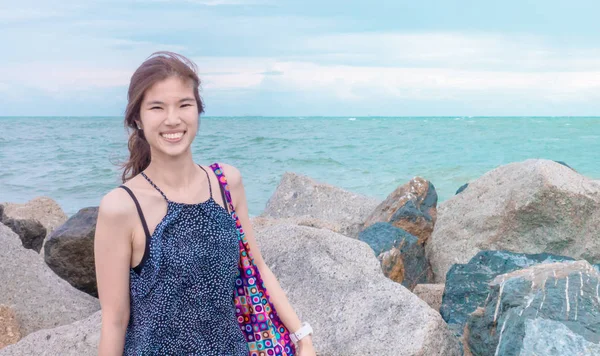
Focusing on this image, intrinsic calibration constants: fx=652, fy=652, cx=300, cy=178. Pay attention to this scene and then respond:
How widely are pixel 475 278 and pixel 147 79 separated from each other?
293 cm

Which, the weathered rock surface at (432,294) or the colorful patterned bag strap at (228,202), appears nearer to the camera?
the colorful patterned bag strap at (228,202)

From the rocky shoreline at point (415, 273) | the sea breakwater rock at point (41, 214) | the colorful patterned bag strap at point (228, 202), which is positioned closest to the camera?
the colorful patterned bag strap at point (228, 202)

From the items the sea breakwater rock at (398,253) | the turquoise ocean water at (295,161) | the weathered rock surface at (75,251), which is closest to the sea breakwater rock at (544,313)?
the sea breakwater rock at (398,253)

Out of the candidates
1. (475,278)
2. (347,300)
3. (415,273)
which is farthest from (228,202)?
(415,273)

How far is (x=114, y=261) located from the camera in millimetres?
2277

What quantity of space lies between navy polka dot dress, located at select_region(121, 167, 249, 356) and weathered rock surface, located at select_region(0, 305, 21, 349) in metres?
2.05

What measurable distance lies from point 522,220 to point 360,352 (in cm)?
339

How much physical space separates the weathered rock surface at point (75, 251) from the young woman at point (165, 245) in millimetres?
2975

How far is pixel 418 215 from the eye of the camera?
654 cm

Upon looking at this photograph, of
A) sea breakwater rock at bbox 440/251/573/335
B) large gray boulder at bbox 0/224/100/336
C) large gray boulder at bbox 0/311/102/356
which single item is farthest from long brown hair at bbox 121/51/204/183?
sea breakwater rock at bbox 440/251/573/335

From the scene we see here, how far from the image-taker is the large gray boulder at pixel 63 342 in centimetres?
326

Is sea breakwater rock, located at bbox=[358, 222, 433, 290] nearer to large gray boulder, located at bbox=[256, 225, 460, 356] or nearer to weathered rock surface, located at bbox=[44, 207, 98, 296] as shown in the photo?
large gray boulder, located at bbox=[256, 225, 460, 356]

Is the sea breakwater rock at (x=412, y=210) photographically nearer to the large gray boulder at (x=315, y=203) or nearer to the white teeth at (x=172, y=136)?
the large gray boulder at (x=315, y=203)

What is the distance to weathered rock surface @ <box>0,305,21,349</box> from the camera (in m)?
4.06
